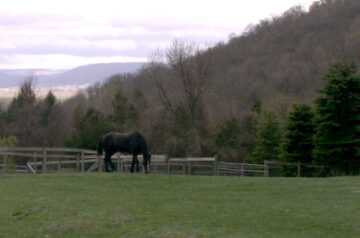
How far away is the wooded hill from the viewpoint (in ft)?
164

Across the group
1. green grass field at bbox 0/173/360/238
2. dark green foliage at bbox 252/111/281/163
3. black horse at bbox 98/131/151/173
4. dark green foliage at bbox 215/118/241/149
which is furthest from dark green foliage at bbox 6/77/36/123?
green grass field at bbox 0/173/360/238

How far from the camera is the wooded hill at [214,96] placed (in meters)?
50.0

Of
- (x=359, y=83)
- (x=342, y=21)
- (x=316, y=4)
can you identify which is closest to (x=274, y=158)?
(x=359, y=83)

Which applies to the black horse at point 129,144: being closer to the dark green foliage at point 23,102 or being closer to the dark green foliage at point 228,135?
the dark green foliage at point 228,135

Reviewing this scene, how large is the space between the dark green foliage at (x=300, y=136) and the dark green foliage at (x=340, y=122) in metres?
2.60

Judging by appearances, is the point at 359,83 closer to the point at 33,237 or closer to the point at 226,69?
the point at 33,237

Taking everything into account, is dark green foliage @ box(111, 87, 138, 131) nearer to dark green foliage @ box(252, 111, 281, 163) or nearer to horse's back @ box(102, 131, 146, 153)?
dark green foliage @ box(252, 111, 281, 163)

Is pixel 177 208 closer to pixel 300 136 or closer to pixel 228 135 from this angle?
pixel 300 136

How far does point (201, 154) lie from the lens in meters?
48.3

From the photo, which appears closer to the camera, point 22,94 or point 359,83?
point 359,83

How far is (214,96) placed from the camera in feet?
214

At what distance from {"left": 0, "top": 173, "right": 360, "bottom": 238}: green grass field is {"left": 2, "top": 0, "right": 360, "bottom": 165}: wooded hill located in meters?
30.8

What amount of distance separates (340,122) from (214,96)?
1387 inches

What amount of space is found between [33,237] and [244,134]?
138 feet
